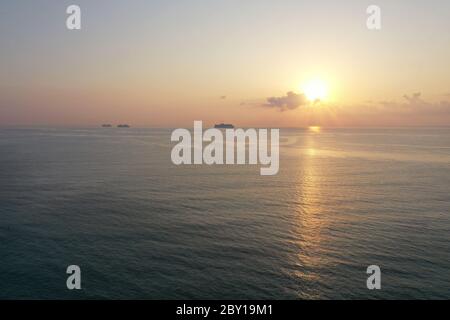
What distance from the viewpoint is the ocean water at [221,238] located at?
1740 inches

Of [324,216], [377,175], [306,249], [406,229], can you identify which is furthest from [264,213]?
[377,175]

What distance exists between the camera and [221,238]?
59094mm

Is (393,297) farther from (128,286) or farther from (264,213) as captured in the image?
(264,213)

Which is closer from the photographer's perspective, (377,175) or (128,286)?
(128,286)

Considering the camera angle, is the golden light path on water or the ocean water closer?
the ocean water

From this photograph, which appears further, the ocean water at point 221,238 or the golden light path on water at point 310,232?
the golden light path on water at point 310,232

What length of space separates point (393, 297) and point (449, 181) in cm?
8121

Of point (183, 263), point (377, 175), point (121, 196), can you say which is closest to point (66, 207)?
point (121, 196)

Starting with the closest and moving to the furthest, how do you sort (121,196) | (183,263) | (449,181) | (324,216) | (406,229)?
(183,263), (406,229), (324,216), (121,196), (449,181)

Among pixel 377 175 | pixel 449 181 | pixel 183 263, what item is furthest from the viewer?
pixel 377 175

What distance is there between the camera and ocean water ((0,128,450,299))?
4419cm

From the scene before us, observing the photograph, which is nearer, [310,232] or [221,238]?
[221,238]

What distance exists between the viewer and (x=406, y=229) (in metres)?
63.2
